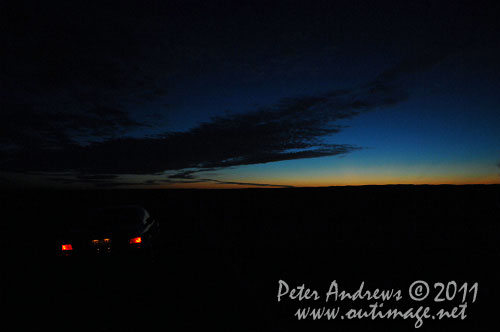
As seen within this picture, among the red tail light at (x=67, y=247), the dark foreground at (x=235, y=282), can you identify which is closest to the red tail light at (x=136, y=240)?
the dark foreground at (x=235, y=282)

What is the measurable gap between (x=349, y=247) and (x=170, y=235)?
20.4 ft

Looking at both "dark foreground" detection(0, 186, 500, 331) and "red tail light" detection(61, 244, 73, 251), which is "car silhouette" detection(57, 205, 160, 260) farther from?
"dark foreground" detection(0, 186, 500, 331)

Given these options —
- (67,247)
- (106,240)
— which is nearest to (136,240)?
(106,240)

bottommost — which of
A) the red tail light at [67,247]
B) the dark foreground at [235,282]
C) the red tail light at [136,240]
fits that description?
the dark foreground at [235,282]

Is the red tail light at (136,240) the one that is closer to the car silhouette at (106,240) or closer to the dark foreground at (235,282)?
the car silhouette at (106,240)

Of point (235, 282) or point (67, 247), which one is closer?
point (235, 282)

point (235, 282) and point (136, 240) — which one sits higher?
point (136, 240)

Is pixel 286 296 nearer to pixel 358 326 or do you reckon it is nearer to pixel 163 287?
pixel 358 326

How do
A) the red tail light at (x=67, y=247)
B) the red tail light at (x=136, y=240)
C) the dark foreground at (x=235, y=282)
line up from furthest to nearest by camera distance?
the red tail light at (x=136, y=240) → the red tail light at (x=67, y=247) → the dark foreground at (x=235, y=282)

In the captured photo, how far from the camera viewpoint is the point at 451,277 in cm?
514

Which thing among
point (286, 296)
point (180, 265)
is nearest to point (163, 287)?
point (180, 265)

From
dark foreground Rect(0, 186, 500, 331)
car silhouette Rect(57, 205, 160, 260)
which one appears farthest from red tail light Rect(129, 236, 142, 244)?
dark foreground Rect(0, 186, 500, 331)

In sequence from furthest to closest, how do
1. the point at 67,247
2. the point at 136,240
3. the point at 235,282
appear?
the point at 136,240 < the point at 67,247 < the point at 235,282

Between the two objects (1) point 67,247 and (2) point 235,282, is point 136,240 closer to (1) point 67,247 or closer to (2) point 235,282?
(1) point 67,247
